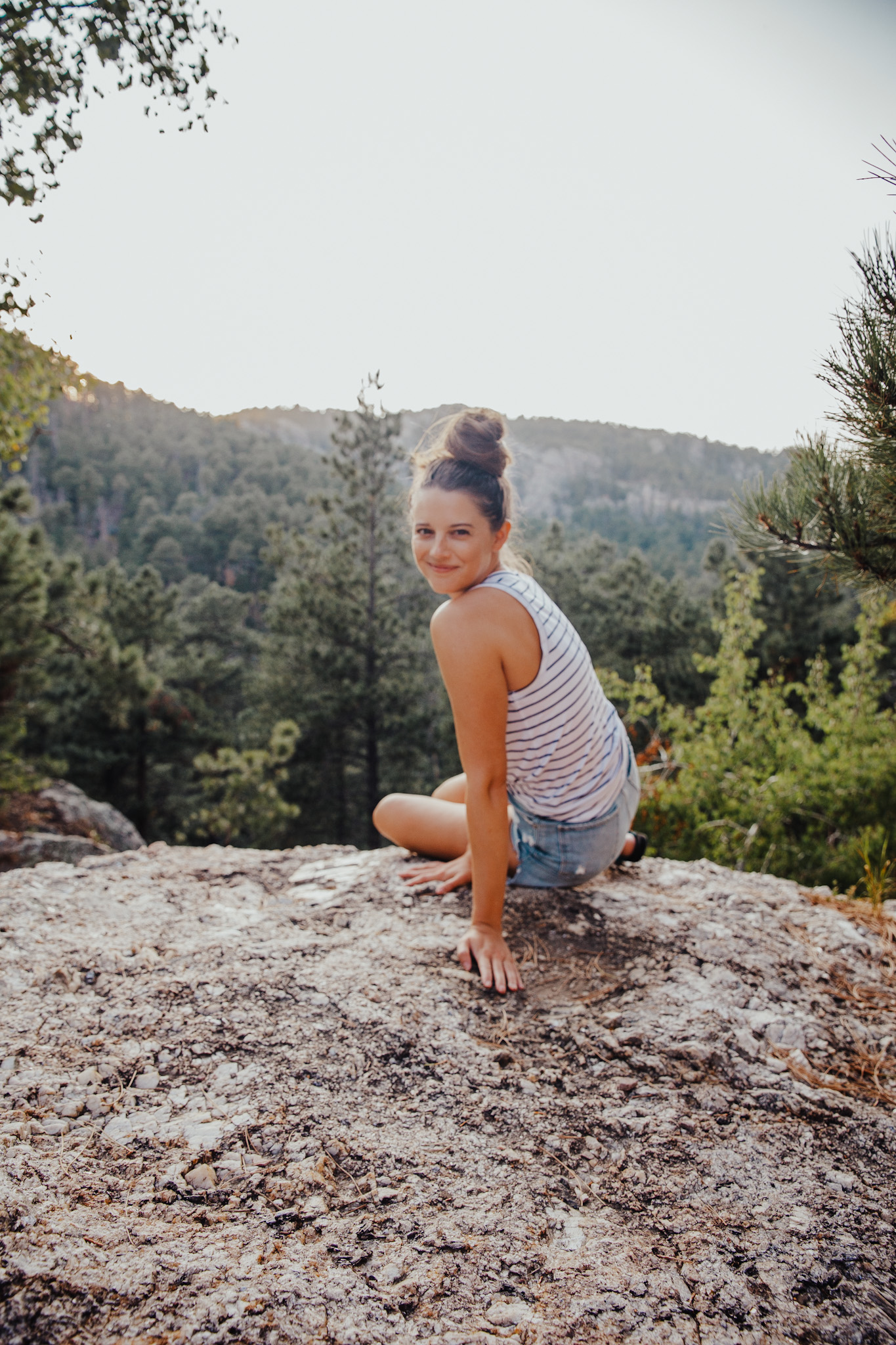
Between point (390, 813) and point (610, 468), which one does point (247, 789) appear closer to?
point (390, 813)

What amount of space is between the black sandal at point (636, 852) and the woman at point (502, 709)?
39 centimetres

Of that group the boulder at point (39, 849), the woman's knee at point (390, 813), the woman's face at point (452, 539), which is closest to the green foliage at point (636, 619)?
the boulder at point (39, 849)

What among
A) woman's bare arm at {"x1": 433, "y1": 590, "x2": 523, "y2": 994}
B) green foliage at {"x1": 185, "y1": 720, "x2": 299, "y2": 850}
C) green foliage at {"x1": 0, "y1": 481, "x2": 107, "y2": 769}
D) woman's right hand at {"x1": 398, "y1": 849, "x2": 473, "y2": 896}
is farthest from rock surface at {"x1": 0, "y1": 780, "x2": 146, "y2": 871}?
woman's bare arm at {"x1": 433, "y1": 590, "x2": 523, "y2": 994}

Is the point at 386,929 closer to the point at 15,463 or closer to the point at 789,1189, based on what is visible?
the point at 789,1189

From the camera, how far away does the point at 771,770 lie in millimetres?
3783

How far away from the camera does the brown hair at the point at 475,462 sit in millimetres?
1843

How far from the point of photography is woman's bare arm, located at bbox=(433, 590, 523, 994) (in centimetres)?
172

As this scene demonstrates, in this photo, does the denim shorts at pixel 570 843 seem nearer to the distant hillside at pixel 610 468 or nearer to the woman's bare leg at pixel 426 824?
the woman's bare leg at pixel 426 824

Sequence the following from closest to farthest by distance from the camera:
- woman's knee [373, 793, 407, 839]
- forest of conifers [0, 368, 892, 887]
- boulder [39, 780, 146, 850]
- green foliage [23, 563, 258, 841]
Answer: woman's knee [373, 793, 407, 839], forest of conifers [0, 368, 892, 887], boulder [39, 780, 146, 850], green foliage [23, 563, 258, 841]

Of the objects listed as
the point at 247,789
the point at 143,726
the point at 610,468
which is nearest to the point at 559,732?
the point at 247,789

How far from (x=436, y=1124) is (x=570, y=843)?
3.14 ft

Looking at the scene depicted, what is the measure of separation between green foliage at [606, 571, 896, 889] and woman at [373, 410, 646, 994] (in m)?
1.31

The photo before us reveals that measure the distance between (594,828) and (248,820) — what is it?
9458mm

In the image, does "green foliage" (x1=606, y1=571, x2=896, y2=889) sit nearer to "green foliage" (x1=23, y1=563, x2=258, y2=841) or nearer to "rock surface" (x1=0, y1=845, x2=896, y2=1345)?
"rock surface" (x1=0, y1=845, x2=896, y2=1345)
